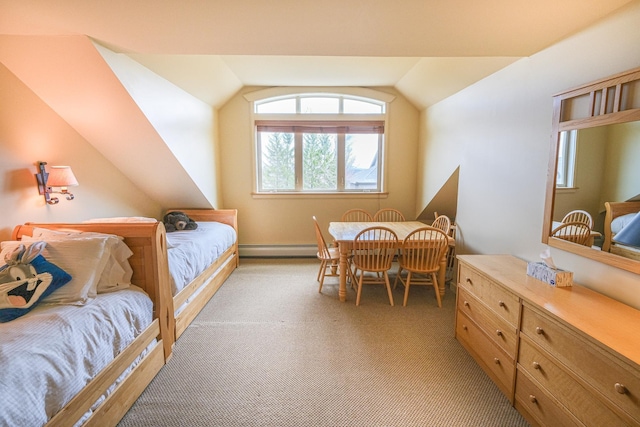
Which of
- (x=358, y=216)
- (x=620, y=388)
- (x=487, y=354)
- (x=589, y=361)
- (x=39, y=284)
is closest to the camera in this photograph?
(x=620, y=388)

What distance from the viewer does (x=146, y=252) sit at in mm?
2018

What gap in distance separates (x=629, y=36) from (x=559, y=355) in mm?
1630

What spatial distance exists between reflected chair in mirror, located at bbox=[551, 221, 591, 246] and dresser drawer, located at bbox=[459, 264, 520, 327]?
0.55 m

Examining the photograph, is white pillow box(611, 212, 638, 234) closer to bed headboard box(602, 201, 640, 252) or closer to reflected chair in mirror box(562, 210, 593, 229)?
bed headboard box(602, 201, 640, 252)

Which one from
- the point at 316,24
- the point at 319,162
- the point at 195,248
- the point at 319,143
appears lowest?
the point at 195,248

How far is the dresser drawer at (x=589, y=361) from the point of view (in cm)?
109

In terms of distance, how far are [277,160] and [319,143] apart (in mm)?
716

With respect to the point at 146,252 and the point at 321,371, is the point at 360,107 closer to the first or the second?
the point at 146,252

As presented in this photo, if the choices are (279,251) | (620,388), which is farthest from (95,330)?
(279,251)

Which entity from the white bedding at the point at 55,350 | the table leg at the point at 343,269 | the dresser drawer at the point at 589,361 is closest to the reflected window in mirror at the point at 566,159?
the dresser drawer at the point at 589,361

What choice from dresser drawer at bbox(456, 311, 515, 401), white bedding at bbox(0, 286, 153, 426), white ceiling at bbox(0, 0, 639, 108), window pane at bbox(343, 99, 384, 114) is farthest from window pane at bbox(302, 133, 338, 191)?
white bedding at bbox(0, 286, 153, 426)

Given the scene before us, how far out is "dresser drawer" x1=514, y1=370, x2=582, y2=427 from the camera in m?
1.38

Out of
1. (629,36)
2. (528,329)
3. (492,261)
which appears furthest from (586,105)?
(528,329)

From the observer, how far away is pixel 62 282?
5.54 ft
